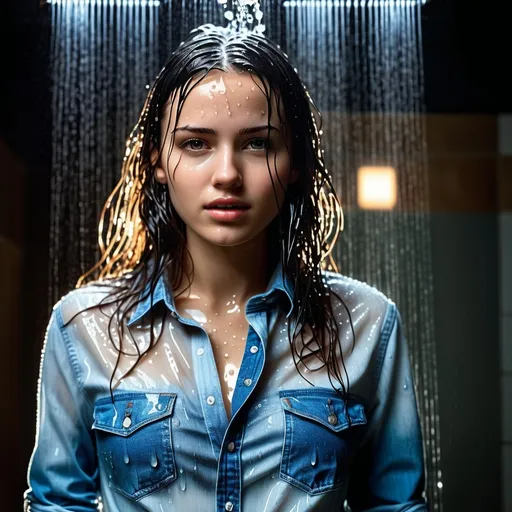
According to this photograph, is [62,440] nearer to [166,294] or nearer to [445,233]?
[166,294]

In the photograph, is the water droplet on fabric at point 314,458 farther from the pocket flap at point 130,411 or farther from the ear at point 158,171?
the ear at point 158,171

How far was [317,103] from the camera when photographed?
6.78 ft

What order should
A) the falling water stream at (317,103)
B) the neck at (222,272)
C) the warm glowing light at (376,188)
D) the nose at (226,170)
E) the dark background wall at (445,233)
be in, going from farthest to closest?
the warm glowing light at (376,188)
the dark background wall at (445,233)
the falling water stream at (317,103)
the neck at (222,272)
the nose at (226,170)

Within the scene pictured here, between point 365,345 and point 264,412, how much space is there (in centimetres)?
19

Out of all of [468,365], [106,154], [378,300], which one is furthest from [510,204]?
[378,300]

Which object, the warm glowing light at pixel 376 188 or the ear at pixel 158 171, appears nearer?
the ear at pixel 158 171

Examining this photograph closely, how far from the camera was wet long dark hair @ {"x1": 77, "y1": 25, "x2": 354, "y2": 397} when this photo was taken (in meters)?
1.27

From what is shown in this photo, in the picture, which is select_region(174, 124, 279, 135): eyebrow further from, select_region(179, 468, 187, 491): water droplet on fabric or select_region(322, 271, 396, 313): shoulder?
select_region(179, 468, 187, 491): water droplet on fabric

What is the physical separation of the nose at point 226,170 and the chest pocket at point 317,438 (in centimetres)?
29

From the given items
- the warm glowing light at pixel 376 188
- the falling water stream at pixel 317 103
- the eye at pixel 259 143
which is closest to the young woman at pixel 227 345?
the eye at pixel 259 143

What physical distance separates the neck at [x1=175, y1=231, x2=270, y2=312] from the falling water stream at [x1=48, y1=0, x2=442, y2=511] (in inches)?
22.5

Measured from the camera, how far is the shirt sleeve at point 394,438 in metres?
1.32

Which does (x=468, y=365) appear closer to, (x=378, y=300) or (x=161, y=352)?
(x=378, y=300)

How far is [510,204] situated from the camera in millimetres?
2656
